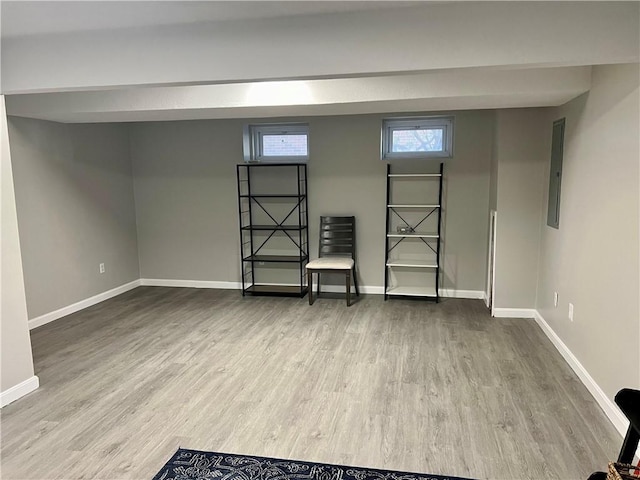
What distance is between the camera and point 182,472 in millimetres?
2229

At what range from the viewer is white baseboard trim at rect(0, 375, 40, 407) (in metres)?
2.91

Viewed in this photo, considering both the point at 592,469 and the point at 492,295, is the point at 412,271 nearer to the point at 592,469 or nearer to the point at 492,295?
the point at 492,295

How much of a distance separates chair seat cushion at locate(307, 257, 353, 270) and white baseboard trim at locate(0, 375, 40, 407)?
2.80 metres

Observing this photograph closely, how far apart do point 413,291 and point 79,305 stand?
3.93 meters

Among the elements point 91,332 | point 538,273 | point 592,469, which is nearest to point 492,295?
point 538,273

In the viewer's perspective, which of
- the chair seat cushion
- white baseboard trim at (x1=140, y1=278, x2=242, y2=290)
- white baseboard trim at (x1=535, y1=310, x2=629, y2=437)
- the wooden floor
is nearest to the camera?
the wooden floor

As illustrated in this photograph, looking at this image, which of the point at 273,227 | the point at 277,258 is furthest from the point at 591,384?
the point at 273,227

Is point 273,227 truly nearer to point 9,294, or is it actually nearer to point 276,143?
point 276,143

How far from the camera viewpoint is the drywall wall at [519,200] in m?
4.34

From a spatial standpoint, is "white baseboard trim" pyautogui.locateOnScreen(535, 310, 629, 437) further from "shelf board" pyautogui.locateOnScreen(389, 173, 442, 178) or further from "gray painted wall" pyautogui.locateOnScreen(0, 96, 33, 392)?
"gray painted wall" pyautogui.locateOnScreen(0, 96, 33, 392)

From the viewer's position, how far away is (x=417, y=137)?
5.35 metres

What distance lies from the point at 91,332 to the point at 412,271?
3639 millimetres

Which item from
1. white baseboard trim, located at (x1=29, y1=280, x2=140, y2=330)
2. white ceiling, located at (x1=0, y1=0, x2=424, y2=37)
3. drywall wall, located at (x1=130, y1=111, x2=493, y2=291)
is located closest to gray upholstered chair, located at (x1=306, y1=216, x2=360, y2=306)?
drywall wall, located at (x1=130, y1=111, x2=493, y2=291)

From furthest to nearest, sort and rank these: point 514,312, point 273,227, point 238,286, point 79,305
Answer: point 238,286 < point 273,227 < point 79,305 < point 514,312
